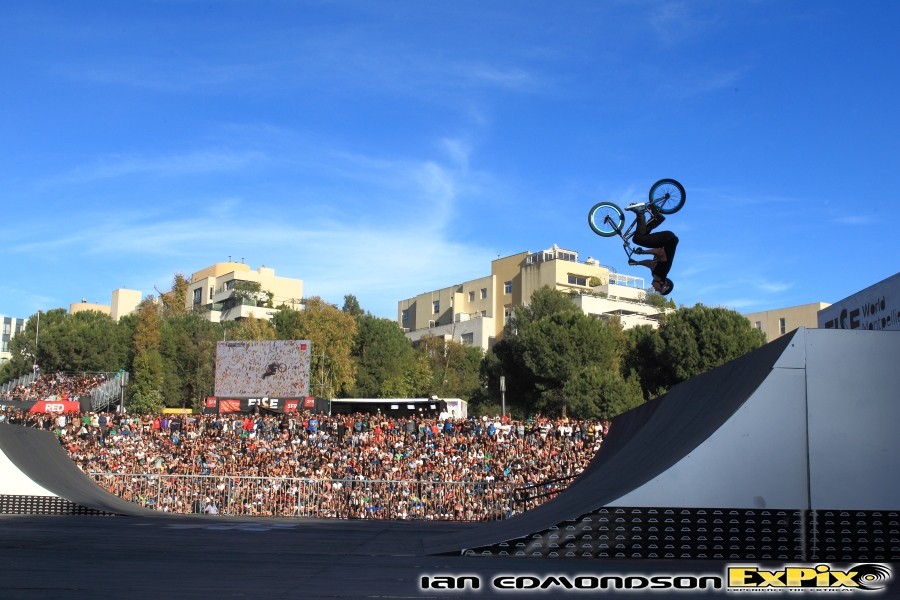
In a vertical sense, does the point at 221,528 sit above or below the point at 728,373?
below

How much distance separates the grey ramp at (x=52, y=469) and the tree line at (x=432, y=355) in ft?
121

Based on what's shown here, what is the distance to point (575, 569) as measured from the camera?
778cm

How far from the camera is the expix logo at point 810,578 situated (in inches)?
277

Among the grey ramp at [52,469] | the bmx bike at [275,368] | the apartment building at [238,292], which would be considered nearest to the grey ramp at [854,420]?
the grey ramp at [52,469]

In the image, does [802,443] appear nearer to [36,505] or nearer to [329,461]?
[36,505]

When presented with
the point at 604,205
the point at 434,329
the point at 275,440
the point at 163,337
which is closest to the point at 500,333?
the point at 434,329

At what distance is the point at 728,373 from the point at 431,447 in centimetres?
1920

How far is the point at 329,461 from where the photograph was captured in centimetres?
2786

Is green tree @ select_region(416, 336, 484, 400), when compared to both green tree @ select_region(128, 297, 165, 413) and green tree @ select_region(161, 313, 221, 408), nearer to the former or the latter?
green tree @ select_region(161, 313, 221, 408)

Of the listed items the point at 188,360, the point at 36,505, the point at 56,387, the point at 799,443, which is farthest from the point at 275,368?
the point at 799,443

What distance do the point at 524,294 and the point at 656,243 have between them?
72299mm

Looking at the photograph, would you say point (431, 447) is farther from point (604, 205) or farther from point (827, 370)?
point (827, 370)

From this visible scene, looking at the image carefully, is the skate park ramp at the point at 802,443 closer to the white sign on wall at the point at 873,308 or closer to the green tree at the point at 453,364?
the white sign on wall at the point at 873,308

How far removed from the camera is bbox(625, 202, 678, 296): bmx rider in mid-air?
523 inches
